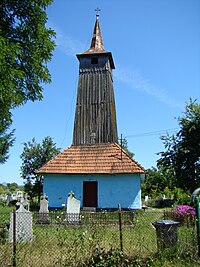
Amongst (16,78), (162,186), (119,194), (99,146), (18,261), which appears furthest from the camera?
(162,186)

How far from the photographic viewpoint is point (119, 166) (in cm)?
1792

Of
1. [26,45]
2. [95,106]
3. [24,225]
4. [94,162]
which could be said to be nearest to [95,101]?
[95,106]

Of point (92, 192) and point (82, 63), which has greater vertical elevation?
point (82, 63)

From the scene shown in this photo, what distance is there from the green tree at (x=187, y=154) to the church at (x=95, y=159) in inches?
245

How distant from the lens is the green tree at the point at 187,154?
74.6ft

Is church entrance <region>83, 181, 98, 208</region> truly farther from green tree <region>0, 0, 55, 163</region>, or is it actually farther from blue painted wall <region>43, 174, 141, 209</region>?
green tree <region>0, 0, 55, 163</region>

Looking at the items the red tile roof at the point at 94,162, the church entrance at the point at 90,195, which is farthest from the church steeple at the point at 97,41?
the church entrance at the point at 90,195

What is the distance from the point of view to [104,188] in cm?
1803

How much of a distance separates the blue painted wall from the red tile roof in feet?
1.47

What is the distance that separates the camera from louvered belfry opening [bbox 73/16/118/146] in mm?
20609

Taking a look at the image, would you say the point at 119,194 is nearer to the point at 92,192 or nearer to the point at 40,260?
the point at 92,192

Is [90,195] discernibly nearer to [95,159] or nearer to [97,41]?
[95,159]

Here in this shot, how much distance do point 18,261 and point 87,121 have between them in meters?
15.7

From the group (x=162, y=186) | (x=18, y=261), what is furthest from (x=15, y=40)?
(x=162, y=186)
